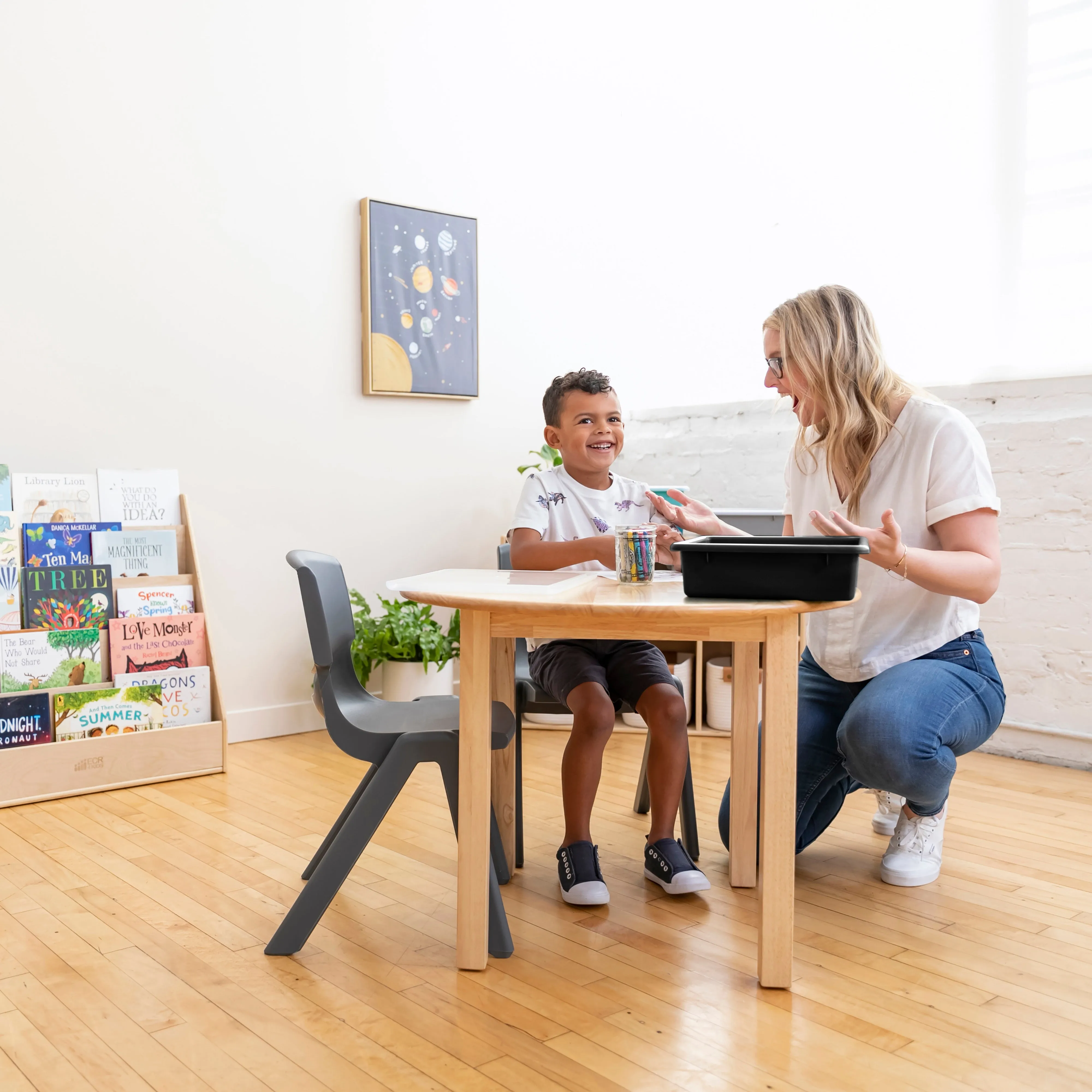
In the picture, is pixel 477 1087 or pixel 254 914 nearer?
pixel 477 1087

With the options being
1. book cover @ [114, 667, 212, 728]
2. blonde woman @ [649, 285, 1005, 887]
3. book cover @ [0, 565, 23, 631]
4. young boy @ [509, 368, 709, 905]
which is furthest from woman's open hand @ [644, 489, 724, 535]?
book cover @ [0, 565, 23, 631]

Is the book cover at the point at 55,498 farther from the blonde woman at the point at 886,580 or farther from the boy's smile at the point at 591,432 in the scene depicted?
the blonde woman at the point at 886,580

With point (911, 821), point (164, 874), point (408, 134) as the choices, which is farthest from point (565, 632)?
point (408, 134)

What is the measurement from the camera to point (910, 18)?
379 cm

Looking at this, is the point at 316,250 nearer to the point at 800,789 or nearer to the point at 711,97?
the point at 711,97

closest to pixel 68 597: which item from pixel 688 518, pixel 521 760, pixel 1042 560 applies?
pixel 521 760

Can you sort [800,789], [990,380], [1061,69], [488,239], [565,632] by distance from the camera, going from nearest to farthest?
[565,632] < [800,789] < [990,380] < [1061,69] < [488,239]

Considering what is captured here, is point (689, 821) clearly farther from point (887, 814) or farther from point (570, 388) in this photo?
point (570, 388)

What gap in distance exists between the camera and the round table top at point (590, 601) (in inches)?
58.6

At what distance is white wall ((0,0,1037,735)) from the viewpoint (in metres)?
3.05

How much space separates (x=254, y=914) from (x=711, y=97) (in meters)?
3.81

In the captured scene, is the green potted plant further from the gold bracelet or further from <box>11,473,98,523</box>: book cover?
the gold bracelet

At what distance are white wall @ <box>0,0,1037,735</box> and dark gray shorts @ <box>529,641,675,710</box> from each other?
160 centimetres

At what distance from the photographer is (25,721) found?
108 inches
